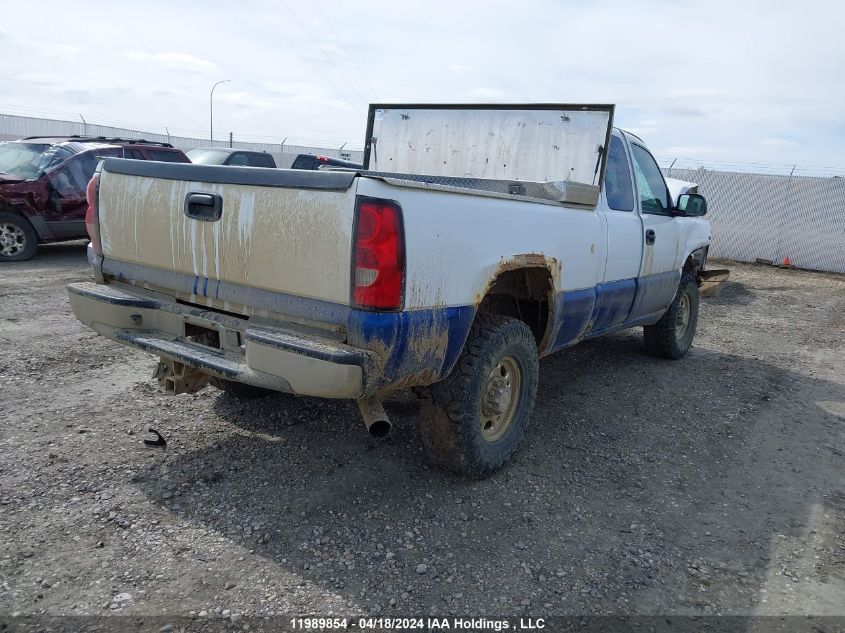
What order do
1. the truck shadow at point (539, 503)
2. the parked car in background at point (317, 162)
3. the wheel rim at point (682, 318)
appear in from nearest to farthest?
the truck shadow at point (539, 503) < the wheel rim at point (682, 318) < the parked car in background at point (317, 162)

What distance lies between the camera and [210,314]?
3217mm

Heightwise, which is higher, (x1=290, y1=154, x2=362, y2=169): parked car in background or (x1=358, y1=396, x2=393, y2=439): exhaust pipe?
(x1=290, y1=154, x2=362, y2=169): parked car in background

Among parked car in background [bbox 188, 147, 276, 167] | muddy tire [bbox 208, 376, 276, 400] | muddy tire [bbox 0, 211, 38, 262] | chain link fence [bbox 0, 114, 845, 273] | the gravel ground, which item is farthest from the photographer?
chain link fence [bbox 0, 114, 845, 273]

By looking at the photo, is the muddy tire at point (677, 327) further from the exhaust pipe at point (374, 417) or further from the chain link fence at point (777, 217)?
the chain link fence at point (777, 217)

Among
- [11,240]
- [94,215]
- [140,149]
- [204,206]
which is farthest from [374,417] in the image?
[140,149]

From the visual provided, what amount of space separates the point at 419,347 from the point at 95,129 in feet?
99.2

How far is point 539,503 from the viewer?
11.3 ft

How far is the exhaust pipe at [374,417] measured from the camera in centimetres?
297

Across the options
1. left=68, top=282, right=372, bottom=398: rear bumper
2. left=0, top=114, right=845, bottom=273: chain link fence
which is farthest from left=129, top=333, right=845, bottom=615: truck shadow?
left=0, top=114, right=845, bottom=273: chain link fence

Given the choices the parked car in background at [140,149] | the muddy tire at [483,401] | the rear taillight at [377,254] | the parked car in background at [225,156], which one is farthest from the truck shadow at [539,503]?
the parked car in background at [225,156]

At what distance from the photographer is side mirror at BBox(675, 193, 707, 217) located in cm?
557

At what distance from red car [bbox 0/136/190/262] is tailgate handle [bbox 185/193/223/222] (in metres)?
7.92

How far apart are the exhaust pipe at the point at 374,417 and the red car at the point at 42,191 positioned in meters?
8.68

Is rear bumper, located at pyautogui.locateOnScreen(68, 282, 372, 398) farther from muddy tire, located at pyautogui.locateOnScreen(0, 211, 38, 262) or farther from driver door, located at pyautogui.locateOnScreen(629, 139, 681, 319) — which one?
muddy tire, located at pyautogui.locateOnScreen(0, 211, 38, 262)
